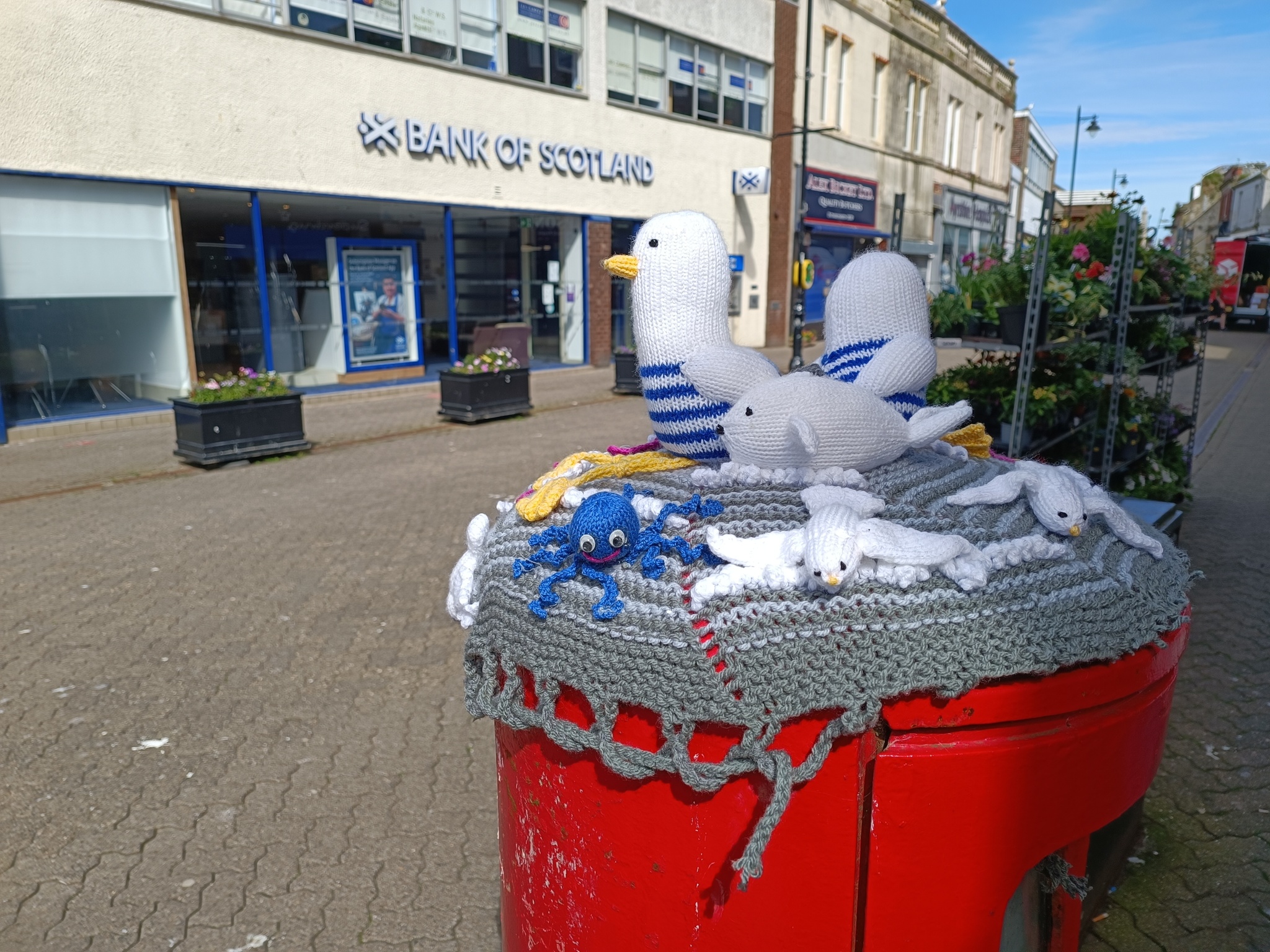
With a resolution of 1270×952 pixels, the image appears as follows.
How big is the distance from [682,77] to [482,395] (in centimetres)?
1122

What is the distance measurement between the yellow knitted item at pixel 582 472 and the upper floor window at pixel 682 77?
18.2 m

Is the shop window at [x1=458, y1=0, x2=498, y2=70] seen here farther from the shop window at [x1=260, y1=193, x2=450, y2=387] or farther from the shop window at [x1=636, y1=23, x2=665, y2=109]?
the shop window at [x1=636, y1=23, x2=665, y2=109]

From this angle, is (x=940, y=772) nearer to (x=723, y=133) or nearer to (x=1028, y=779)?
(x=1028, y=779)

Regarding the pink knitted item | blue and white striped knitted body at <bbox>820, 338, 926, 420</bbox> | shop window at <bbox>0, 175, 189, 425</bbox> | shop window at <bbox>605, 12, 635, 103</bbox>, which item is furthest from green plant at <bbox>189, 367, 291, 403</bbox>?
shop window at <bbox>605, 12, 635, 103</bbox>

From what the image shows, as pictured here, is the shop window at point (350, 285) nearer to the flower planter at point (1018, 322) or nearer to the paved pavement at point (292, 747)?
the paved pavement at point (292, 747)

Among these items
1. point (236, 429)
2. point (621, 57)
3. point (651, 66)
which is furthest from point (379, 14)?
point (236, 429)

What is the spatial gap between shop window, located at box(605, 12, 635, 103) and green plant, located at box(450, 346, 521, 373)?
811cm

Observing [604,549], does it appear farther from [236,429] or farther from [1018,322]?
[236,429]

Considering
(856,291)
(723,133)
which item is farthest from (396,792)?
(723,133)

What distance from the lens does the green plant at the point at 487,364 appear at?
12875 mm

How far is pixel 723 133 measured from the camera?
2159 centimetres

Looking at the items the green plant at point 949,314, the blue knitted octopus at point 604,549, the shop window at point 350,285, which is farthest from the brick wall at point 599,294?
the blue knitted octopus at point 604,549

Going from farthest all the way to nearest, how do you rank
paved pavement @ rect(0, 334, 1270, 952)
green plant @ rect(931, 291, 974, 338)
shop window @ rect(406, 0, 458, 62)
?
shop window @ rect(406, 0, 458, 62), green plant @ rect(931, 291, 974, 338), paved pavement @ rect(0, 334, 1270, 952)

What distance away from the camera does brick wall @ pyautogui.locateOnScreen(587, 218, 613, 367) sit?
18.8 metres
